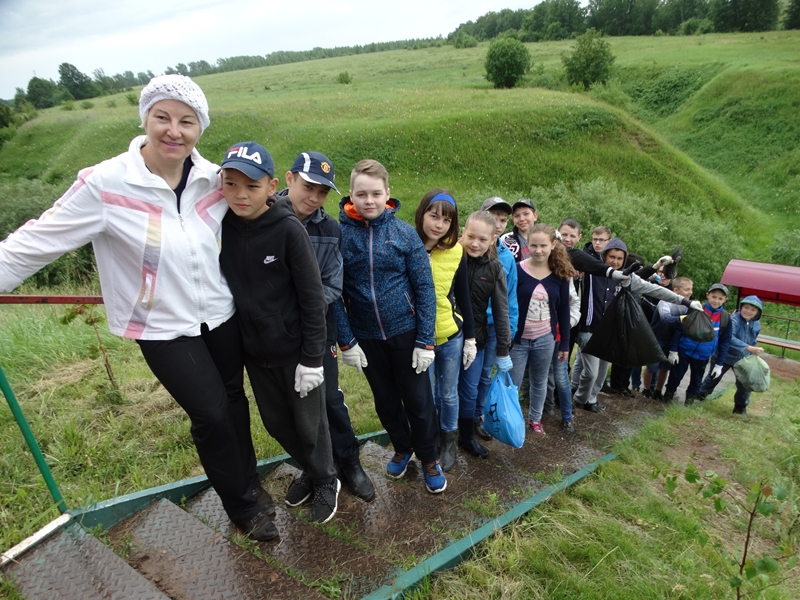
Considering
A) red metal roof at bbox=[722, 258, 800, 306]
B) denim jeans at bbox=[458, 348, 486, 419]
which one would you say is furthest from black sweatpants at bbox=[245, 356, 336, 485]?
red metal roof at bbox=[722, 258, 800, 306]

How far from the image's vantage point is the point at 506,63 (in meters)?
30.7

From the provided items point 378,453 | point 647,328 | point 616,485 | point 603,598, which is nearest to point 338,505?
point 378,453

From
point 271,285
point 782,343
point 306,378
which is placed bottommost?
point 782,343

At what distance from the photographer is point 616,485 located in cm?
339

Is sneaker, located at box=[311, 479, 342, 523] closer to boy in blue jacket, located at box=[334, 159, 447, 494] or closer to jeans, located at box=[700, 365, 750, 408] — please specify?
boy in blue jacket, located at box=[334, 159, 447, 494]

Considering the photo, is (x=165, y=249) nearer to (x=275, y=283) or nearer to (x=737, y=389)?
(x=275, y=283)

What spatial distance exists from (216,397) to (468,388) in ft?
6.42

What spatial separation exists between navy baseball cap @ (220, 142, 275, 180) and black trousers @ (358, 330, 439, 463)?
4.04 feet

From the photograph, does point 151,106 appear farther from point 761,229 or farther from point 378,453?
point 761,229

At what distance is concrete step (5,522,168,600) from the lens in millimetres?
1948

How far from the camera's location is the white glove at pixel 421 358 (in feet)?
9.49

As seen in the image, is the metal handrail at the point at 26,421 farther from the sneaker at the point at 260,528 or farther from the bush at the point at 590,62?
the bush at the point at 590,62

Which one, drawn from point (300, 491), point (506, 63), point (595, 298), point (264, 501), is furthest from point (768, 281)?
point (506, 63)

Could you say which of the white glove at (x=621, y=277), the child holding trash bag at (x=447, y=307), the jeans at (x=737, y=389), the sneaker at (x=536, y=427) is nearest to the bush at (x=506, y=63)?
the jeans at (x=737, y=389)
